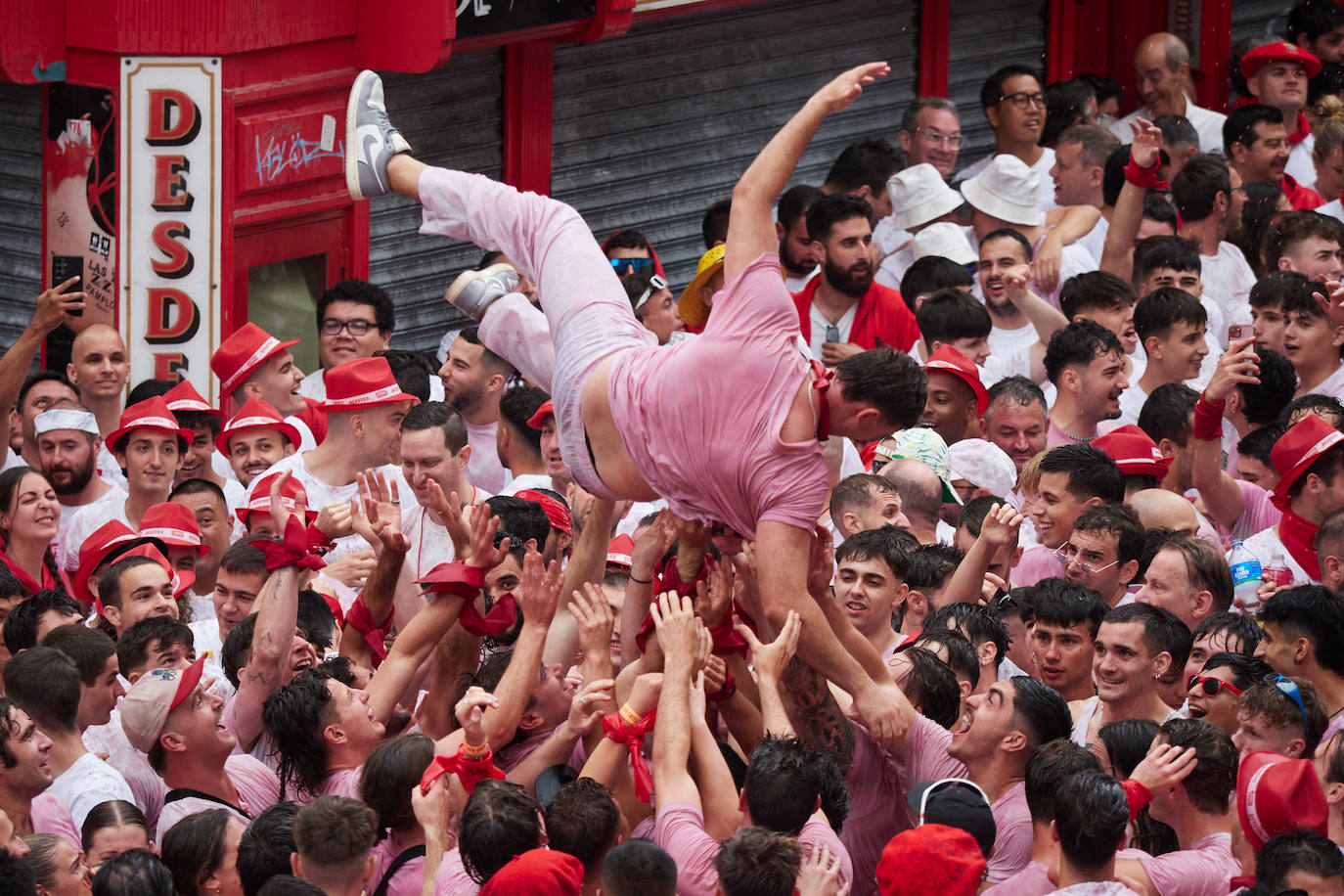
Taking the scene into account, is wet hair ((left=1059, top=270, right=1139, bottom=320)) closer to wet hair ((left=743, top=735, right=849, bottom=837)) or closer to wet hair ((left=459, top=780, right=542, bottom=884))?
wet hair ((left=743, top=735, right=849, bottom=837))

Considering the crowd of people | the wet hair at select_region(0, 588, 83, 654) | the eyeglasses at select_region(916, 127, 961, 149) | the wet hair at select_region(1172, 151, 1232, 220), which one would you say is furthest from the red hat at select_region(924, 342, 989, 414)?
the wet hair at select_region(0, 588, 83, 654)

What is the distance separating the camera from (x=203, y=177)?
30.7ft

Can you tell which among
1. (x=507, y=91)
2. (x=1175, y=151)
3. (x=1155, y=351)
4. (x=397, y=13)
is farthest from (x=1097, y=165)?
(x=397, y=13)

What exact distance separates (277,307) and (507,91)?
2055 mm

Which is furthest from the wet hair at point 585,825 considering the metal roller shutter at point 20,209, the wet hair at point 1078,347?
the metal roller shutter at point 20,209

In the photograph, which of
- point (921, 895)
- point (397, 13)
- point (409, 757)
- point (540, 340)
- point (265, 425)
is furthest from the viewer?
point (397, 13)

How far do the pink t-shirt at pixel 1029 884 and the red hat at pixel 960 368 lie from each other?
12.2ft

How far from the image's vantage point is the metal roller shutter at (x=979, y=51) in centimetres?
1398

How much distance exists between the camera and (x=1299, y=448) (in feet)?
23.9

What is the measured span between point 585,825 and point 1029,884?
1.16m

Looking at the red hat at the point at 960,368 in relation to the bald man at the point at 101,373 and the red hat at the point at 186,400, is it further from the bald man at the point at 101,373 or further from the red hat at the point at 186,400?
the bald man at the point at 101,373

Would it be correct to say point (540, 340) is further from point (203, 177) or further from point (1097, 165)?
point (1097, 165)

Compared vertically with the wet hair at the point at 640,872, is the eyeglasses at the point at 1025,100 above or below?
above

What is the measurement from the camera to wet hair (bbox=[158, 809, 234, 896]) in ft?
16.5
